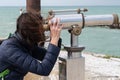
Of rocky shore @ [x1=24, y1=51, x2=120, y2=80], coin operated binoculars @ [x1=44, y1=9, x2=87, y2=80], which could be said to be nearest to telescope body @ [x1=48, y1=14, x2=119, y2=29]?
coin operated binoculars @ [x1=44, y1=9, x2=87, y2=80]

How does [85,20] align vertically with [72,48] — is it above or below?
above

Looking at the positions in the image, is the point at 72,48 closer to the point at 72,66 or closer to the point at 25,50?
the point at 72,66

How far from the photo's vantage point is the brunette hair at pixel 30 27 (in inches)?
80.8

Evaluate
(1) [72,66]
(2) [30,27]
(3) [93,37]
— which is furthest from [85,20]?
(3) [93,37]

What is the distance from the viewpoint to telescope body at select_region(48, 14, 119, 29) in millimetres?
2297

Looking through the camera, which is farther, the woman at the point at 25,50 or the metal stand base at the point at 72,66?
the metal stand base at the point at 72,66

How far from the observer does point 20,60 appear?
6.82 feet

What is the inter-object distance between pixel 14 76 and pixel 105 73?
11.3ft

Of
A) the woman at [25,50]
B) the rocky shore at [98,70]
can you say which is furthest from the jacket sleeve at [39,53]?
the rocky shore at [98,70]

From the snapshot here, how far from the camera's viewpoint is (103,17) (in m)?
2.38

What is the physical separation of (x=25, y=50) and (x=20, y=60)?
0.29 feet

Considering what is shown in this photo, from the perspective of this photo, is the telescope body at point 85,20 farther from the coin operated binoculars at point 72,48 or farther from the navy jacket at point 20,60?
the navy jacket at point 20,60

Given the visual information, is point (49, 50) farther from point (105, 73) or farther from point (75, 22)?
point (105, 73)

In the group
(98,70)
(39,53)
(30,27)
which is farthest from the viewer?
(98,70)
